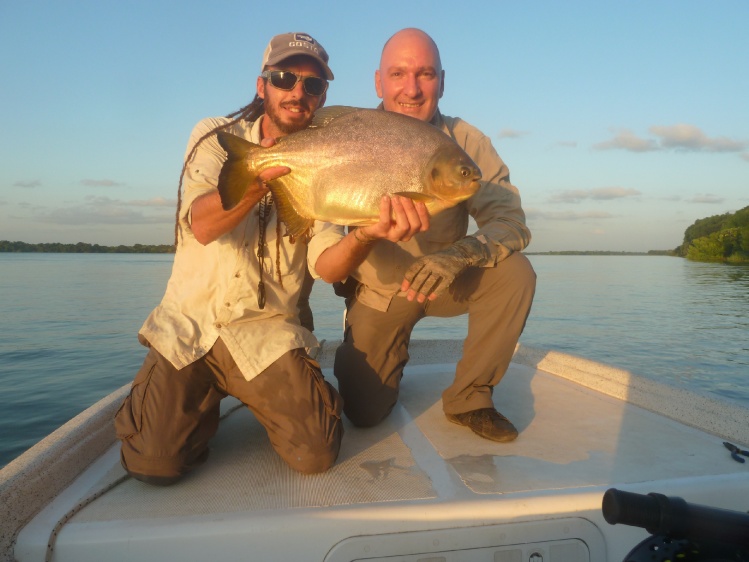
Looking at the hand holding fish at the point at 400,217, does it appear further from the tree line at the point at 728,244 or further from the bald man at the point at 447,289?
the tree line at the point at 728,244

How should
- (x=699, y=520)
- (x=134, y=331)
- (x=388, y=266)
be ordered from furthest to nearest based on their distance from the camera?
1. (x=134, y=331)
2. (x=388, y=266)
3. (x=699, y=520)

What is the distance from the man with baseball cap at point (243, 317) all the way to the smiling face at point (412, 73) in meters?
0.81

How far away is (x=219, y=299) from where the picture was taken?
10.8 feet

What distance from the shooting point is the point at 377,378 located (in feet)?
12.8

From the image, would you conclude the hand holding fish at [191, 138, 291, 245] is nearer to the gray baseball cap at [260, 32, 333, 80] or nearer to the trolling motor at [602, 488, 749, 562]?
the gray baseball cap at [260, 32, 333, 80]

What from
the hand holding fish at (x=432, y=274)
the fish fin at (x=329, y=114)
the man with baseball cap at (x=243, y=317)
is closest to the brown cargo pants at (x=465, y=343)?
the hand holding fish at (x=432, y=274)

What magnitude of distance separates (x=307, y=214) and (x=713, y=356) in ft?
38.8

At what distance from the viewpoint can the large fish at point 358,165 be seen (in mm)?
2760

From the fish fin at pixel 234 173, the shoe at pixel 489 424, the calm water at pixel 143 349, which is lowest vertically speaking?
the calm water at pixel 143 349

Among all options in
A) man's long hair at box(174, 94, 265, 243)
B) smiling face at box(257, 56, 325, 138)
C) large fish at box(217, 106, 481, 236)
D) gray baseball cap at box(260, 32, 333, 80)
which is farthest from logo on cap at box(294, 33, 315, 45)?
large fish at box(217, 106, 481, 236)

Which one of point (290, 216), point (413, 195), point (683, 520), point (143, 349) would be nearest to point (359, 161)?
point (413, 195)

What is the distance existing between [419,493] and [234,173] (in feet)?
5.72

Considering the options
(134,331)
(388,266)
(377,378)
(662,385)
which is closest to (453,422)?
(377,378)

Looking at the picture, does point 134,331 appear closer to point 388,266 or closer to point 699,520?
point 388,266
